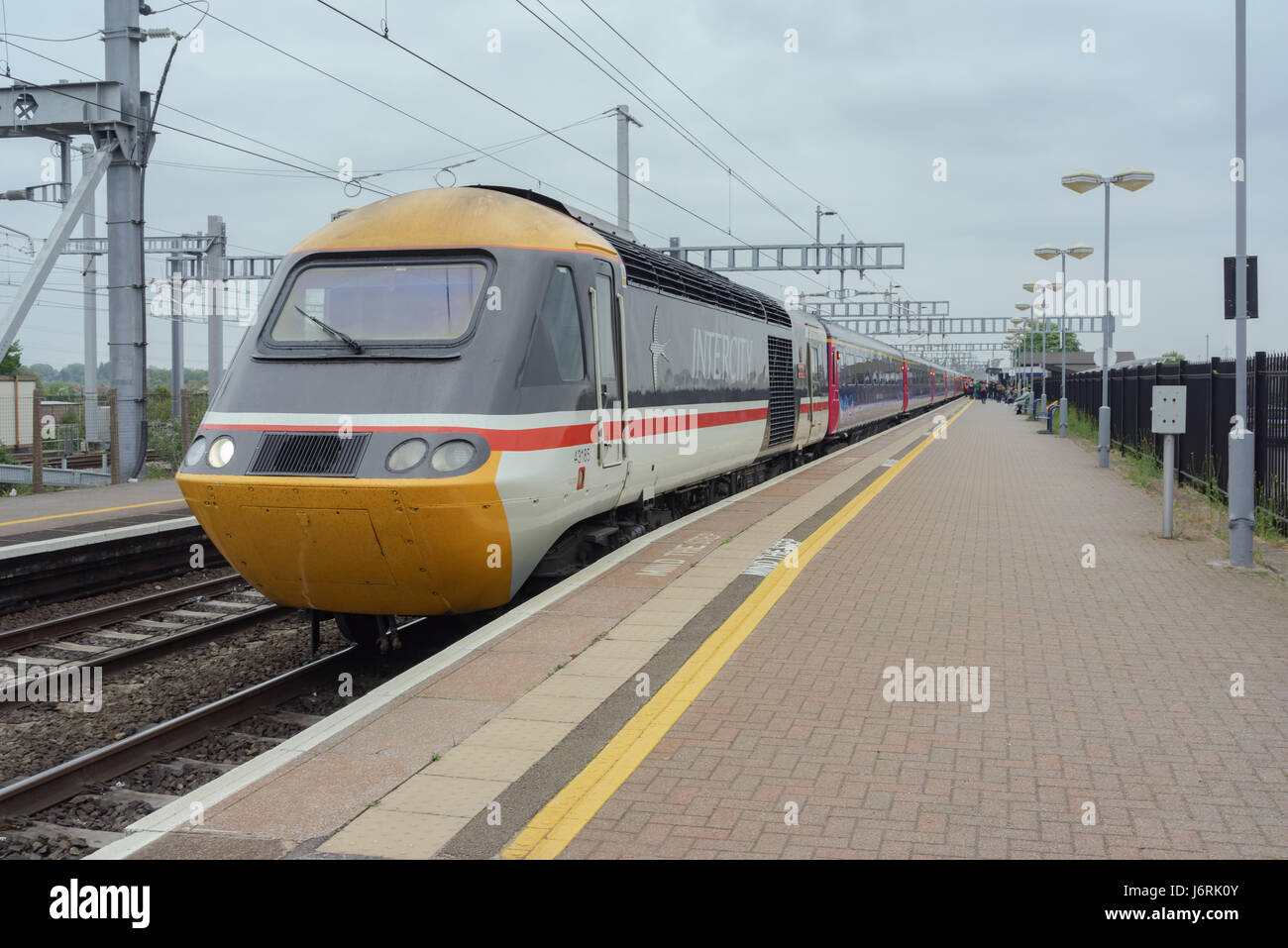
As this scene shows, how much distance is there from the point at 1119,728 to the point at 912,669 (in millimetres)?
1285

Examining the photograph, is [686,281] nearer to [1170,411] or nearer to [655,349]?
[655,349]

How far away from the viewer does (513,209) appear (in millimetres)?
8273

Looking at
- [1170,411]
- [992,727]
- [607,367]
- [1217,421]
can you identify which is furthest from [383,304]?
[1217,421]

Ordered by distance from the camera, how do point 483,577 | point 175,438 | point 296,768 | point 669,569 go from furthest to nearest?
point 175,438
point 669,569
point 483,577
point 296,768

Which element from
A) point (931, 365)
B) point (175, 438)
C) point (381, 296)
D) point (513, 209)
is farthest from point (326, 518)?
point (931, 365)

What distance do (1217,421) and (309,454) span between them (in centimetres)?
1404

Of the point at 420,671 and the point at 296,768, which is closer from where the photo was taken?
the point at 296,768

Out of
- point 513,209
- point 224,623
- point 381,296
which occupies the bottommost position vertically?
point 224,623

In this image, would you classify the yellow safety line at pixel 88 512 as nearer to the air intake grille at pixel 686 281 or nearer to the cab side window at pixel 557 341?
the air intake grille at pixel 686 281

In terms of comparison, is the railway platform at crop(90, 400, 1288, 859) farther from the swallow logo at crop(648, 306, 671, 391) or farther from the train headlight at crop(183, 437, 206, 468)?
the train headlight at crop(183, 437, 206, 468)

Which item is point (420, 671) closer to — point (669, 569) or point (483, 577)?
point (483, 577)

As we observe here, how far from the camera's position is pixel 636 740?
5492 millimetres

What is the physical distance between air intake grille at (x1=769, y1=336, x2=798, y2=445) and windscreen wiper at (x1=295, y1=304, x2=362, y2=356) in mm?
10352
